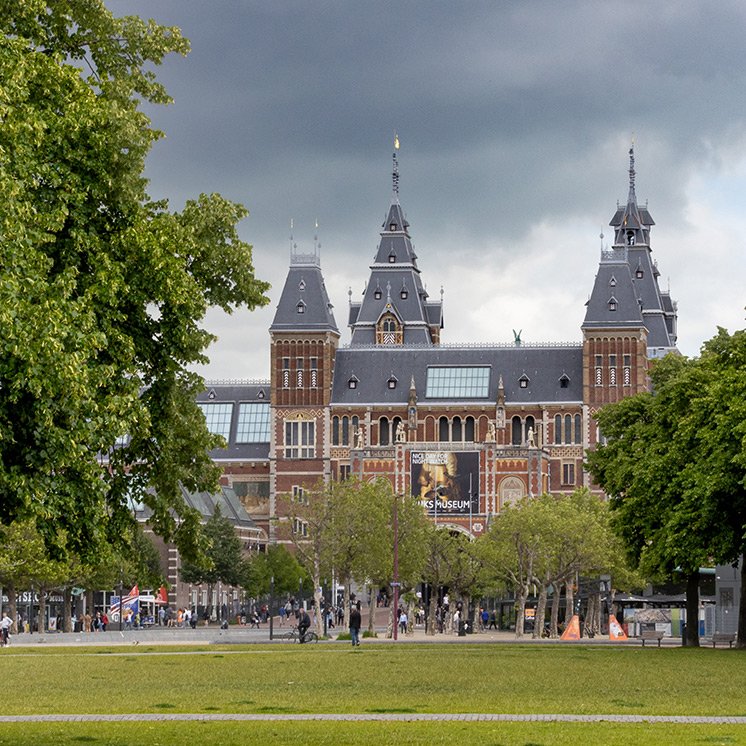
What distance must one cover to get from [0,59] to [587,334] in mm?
134579

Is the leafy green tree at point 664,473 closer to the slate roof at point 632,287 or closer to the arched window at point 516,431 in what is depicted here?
the slate roof at point 632,287

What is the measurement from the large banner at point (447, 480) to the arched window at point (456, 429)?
4.12 meters

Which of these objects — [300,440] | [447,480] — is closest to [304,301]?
[300,440]

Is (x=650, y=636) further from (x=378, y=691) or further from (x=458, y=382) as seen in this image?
(x=458, y=382)

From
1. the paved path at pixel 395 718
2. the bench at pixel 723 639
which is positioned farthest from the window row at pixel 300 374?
the paved path at pixel 395 718

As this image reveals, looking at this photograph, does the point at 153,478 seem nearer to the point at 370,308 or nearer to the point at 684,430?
the point at 684,430

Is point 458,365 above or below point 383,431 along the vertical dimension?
above

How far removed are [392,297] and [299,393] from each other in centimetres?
1665

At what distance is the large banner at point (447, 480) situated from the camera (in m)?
155

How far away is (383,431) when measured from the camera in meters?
163

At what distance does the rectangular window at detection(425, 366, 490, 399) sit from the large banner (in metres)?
6.58

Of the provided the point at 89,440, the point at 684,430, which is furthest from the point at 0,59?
the point at 684,430

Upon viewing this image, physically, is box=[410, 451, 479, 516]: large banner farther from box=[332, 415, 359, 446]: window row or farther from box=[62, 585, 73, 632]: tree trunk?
box=[62, 585, 73, 632]: tree trunk

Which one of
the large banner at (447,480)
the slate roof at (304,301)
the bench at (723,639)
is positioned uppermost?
the slate roof at (304,301)
